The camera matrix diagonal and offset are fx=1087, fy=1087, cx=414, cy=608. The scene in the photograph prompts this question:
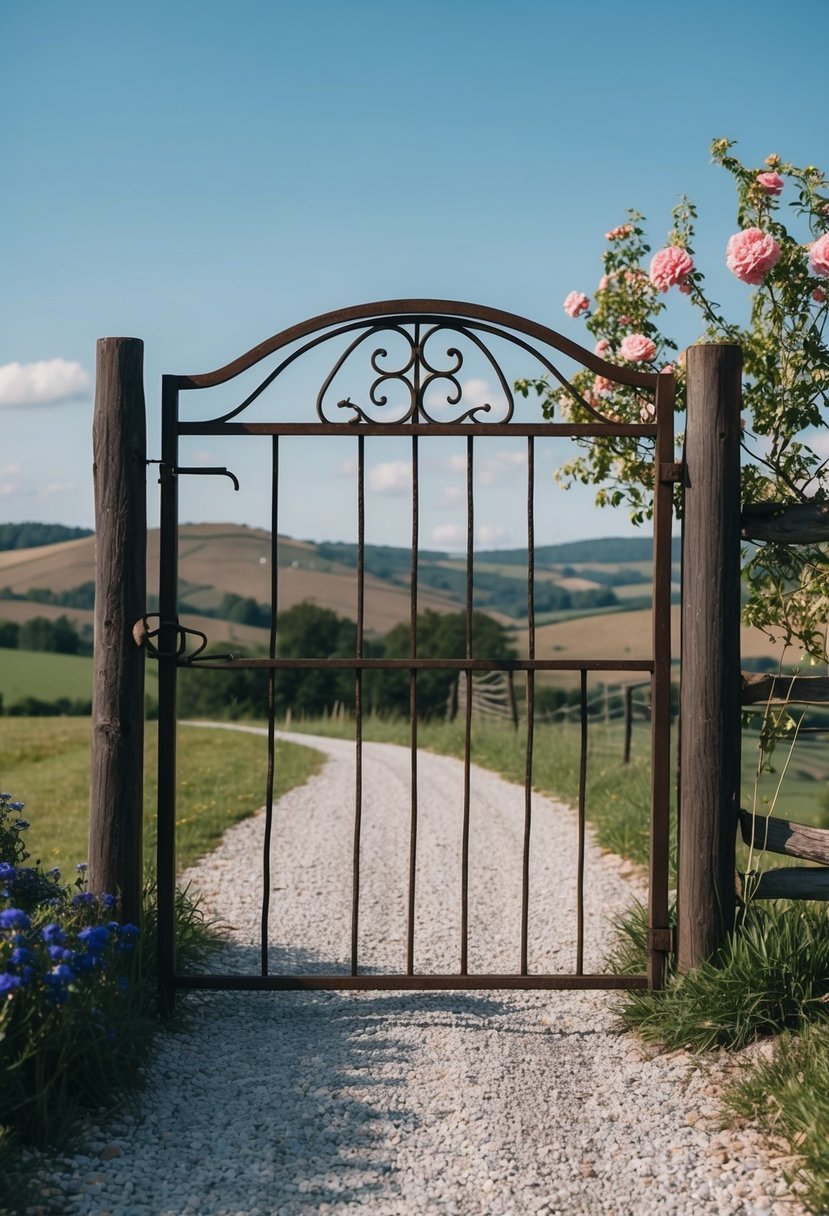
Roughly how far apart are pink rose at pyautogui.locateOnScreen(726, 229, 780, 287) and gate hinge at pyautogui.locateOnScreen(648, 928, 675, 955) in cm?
286

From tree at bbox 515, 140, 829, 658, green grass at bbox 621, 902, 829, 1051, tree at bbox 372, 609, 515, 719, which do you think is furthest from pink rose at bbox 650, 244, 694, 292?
tree at bbox 372, 609, 515, 719

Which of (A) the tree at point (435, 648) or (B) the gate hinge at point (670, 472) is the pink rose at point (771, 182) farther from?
(A) the tree at point (435, 648)

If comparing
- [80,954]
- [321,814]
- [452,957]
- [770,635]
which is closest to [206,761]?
[321,814]

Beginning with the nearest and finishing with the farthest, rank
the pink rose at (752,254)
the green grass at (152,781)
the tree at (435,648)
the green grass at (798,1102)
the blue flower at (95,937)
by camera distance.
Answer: the green grass at (798,1102)
the blue flower at (95,937)
the pink rose at (752,254)
the green grass at (152,781)
the tree at (435,648)

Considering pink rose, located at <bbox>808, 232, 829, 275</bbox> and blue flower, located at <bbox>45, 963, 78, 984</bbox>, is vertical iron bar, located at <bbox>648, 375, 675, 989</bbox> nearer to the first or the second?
pink rose, located at <bbox>808, 232, 829, 275</bbox>

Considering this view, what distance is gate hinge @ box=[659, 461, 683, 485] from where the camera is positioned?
14.2ft

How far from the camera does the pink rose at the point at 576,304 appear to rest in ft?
19.9

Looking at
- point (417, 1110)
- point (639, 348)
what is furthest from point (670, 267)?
point (417, 1110)

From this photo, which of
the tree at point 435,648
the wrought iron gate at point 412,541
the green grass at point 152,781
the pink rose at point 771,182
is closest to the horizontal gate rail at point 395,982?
the wrought iron gate at point 412,541

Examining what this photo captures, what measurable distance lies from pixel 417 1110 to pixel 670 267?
154 inches

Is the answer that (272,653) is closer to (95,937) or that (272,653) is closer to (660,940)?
(95,937)

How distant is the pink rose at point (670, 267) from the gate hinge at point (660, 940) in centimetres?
302

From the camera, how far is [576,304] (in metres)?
6.06

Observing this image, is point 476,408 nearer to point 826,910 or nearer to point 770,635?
point 770,635
